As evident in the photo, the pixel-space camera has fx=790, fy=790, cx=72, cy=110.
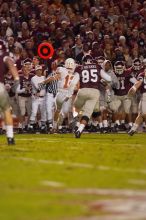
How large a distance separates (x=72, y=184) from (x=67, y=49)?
13.0 m

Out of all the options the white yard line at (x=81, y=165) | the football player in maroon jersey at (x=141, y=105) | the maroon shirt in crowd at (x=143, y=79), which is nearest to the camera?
the white yard line at (x=81, y=165)

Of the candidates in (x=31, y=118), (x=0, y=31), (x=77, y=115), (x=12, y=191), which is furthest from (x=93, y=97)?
(x=12, y=191)

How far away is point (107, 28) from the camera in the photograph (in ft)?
76.3

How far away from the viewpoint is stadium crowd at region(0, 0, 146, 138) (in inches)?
823

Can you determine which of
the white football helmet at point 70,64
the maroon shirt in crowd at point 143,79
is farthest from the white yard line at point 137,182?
the white football helmet at point 70,64

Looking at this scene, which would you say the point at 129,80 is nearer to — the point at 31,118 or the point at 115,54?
the point at 115,54

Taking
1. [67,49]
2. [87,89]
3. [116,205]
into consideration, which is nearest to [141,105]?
[87,89]

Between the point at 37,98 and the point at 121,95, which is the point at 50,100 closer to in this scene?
the point at 37,98

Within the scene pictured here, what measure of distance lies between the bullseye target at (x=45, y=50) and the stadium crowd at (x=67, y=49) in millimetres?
137

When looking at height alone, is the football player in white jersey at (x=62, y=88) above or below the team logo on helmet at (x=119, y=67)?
below

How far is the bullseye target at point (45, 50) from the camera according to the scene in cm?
2128

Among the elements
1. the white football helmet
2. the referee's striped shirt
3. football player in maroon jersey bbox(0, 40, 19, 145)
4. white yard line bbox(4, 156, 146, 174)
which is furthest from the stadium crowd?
white yard line bbox(4, 156, 146, 174)

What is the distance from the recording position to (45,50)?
21.3 meters

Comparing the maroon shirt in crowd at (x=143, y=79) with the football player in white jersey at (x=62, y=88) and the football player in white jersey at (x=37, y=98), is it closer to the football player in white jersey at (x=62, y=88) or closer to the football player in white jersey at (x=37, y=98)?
the football player in white jersey at (x=62, y=88)
